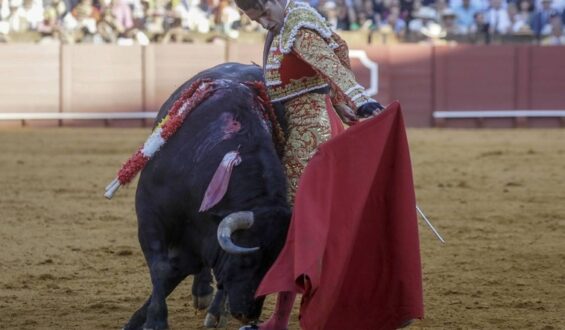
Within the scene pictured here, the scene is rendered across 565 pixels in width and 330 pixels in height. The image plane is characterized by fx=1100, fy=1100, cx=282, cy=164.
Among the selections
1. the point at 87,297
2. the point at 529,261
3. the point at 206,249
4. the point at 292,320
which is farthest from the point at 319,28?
the point at 529,261

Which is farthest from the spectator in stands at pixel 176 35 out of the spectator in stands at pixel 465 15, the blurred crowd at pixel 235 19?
the spectator in stands at pixel 465 15

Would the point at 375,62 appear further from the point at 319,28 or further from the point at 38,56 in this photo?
the point at 319,28

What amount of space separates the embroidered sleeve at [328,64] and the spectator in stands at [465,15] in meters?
10.7

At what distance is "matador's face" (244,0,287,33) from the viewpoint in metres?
3.56

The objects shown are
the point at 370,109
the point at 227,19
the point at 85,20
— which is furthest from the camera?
the point at 227,19

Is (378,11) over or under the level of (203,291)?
over

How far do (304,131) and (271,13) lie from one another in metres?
→ 0.41

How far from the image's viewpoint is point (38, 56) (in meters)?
12.5

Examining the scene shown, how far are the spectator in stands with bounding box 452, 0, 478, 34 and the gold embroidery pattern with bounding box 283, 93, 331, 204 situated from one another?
10.5 m

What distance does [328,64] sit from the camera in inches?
135

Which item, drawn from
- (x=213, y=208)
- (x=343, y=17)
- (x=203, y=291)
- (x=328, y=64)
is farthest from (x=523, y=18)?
(x=213, y=208)

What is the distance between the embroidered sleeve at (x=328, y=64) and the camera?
3354 millimetres

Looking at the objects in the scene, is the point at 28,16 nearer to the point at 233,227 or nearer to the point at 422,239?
the point at 422,239

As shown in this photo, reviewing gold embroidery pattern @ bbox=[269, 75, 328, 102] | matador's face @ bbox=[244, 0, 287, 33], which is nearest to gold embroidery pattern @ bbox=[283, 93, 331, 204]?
Result: gold embroidery pattern @ bbox=[269, 75, 328, 102]
